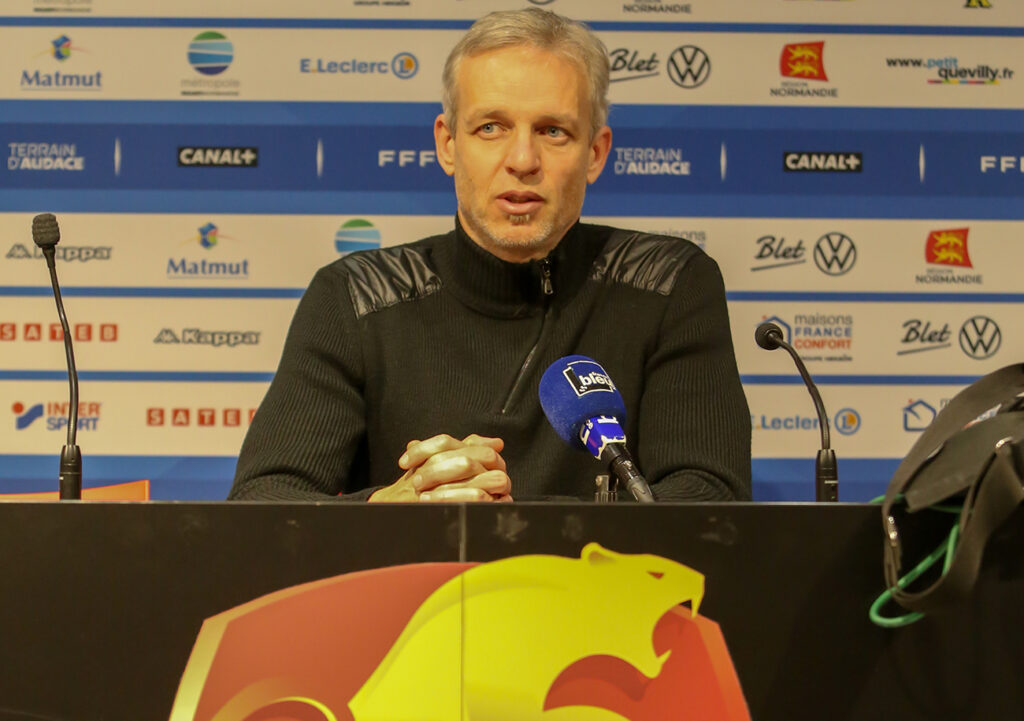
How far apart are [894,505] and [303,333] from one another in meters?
1.12

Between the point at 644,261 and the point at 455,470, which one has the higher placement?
the point at 644,261

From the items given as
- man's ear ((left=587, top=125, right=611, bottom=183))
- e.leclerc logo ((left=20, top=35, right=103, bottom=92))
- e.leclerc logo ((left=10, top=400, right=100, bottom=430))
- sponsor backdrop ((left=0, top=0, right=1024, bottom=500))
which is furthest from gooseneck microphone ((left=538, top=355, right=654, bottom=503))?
e.leclerc logo ((left=20, top=35, right=103, bottom=92))

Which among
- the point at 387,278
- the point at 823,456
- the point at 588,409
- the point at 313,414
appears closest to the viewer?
the point at 588,409

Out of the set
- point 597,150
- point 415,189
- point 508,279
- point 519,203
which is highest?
point 415,189

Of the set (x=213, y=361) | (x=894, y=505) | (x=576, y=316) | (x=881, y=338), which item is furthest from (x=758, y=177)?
(x=894, y=505)

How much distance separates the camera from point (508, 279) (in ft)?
6.05

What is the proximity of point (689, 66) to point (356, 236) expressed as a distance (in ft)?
3.42

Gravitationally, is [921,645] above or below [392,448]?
below

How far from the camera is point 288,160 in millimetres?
2979

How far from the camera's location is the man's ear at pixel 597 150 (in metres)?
1.88

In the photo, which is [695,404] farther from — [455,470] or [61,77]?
[61,77]

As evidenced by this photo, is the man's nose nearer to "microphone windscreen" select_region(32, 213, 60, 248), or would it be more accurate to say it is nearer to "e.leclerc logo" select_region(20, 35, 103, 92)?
"microphone windscreen" select_region(32, 213, 60, 248)

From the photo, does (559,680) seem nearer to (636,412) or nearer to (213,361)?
(636,412)

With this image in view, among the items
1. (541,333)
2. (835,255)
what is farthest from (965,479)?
(835,255)
